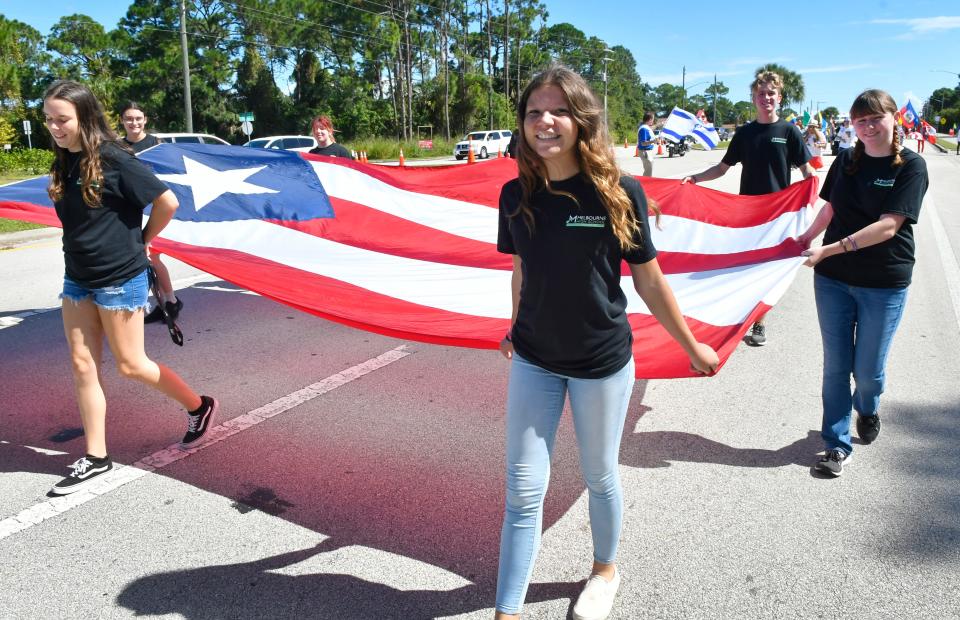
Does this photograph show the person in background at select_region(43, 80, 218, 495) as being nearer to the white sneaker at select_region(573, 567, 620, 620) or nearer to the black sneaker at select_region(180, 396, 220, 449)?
the black sneaker at select_region(180, 396, 220, 449)

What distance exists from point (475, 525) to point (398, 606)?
653 mm

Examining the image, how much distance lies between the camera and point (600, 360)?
2.40m

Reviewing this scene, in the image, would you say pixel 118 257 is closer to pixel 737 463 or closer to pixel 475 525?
pixel 475 525

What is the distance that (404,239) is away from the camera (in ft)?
17.6

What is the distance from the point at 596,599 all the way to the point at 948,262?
381 inches

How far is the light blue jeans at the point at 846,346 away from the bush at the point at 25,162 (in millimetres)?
33325


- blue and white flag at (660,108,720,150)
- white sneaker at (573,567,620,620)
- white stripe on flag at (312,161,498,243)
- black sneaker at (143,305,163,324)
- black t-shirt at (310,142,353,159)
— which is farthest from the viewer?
blue and white flag at (660,108,720,150)

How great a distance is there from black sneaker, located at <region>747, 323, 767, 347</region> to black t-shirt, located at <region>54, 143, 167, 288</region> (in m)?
4.71

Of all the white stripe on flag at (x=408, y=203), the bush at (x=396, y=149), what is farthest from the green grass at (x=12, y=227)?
the bush at (x=396, y=149)

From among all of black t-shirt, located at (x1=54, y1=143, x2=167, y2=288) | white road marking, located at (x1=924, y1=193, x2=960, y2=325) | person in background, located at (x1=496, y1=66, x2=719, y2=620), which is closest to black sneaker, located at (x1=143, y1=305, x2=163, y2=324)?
black t-shirt, located at (x1=54, y1=143, x2=167, y2=288)

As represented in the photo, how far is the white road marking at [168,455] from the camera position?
345 cm

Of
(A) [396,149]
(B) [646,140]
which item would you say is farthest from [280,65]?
(B) [646,140]

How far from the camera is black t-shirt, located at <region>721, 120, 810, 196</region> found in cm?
595

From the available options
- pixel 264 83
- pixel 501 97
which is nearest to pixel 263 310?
pixel 264 83
